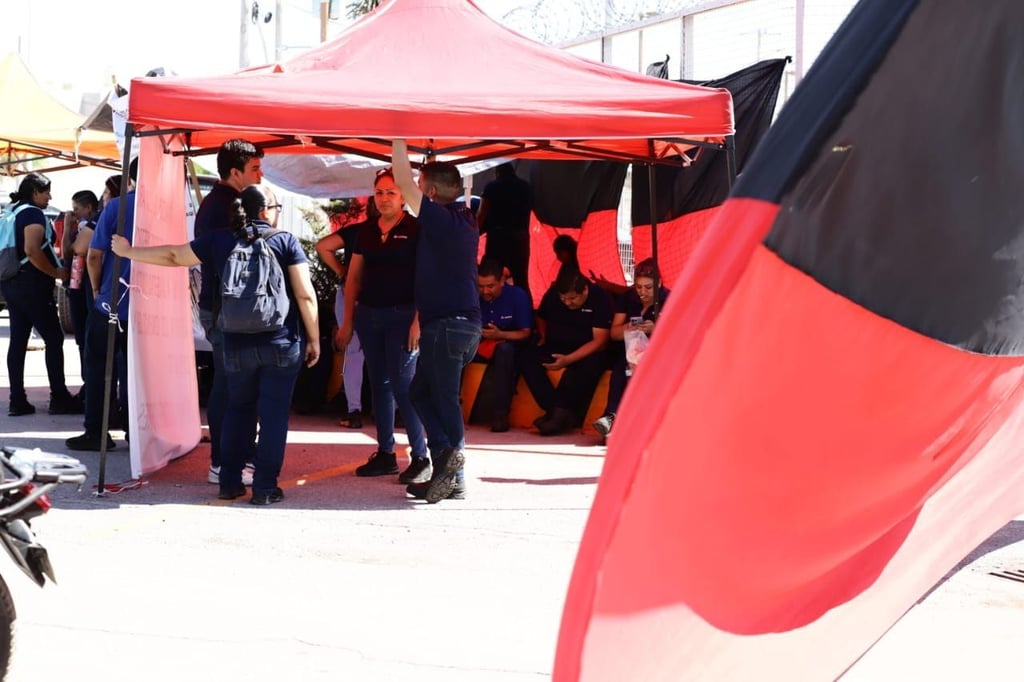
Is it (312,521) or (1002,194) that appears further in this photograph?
(312,521)

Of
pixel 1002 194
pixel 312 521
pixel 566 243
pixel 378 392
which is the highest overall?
pixel 1002 194

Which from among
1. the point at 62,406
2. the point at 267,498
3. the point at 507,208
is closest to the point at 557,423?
the point at 507,208

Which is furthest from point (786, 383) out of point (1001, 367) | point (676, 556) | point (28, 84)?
point (28, 84)

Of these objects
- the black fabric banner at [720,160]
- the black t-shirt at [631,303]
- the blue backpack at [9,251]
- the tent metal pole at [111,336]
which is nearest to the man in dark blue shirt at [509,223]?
the black fabric banner at [720,160]

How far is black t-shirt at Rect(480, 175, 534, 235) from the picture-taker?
40.1 feet

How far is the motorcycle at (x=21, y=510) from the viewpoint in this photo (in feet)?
12.2

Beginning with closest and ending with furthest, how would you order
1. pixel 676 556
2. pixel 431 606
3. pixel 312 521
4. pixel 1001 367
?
pixel 676 556
pixel 1001 367
pixel 431 606
pixel 312 521

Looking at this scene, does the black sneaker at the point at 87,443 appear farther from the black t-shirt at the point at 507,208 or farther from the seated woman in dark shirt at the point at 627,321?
the black t-shirt at the point at 507,208

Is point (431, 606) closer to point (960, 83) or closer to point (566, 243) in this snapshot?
point (960, 83)

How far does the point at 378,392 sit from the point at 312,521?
1308 millimetres

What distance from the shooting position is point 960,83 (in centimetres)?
175

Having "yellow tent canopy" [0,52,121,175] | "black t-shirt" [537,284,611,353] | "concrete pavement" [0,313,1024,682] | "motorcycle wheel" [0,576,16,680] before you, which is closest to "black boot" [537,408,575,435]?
"black t-shirt" [537,284,611,353]

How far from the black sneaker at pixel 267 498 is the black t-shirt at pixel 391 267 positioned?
127cm

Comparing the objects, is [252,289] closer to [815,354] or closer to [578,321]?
[578,321]
